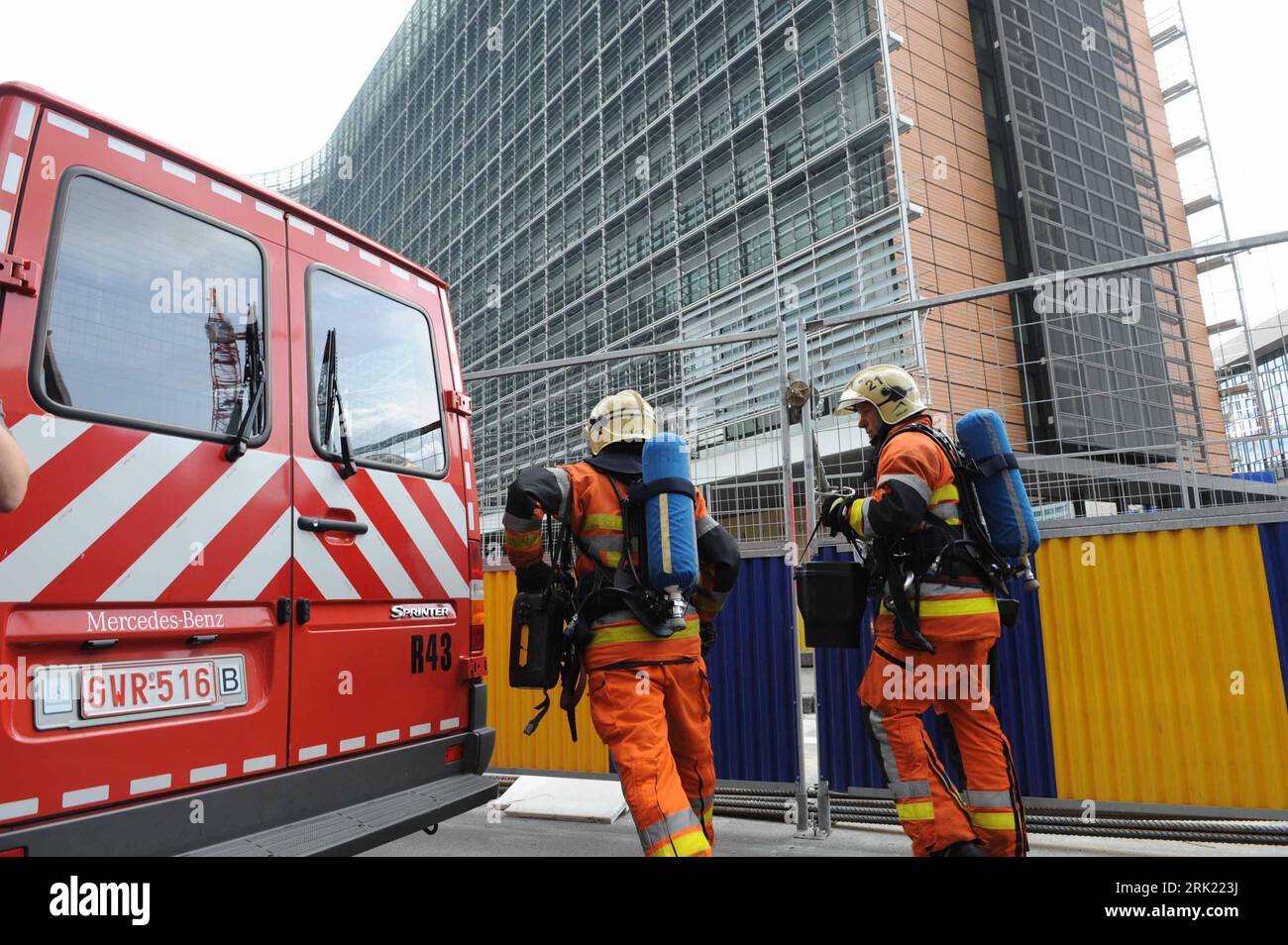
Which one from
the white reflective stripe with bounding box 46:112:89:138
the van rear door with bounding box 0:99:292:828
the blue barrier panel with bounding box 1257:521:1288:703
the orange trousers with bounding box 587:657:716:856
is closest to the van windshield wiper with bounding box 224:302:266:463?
the van rear door with bounding box 0:99:292:828

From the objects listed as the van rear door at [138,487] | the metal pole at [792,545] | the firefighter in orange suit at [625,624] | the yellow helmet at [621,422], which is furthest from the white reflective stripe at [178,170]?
the metal pole at [792,545]

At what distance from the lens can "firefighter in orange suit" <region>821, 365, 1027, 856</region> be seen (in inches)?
110

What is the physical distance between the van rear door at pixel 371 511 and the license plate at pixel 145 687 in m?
→ 0.28

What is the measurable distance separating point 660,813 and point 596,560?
0.90 meters

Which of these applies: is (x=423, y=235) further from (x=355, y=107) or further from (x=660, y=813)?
(x=660, y=813)

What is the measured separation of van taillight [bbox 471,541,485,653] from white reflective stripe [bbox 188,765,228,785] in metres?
1.04

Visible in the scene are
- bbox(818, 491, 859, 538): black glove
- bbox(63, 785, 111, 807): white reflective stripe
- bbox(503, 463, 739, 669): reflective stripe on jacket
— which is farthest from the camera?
bbox(818, 491, 859, 538): black glove

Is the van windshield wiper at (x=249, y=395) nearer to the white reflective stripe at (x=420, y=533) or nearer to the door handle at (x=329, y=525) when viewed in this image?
the door handle at (x=329, y=525)

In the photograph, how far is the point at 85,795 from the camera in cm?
183

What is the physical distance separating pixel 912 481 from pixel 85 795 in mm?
2703

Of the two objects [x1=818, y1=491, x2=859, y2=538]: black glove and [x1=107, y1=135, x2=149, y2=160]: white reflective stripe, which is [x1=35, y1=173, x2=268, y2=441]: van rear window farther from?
[x1=818, y1=491, x2=859, y2=538]: black glove

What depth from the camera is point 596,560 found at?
2.88 m

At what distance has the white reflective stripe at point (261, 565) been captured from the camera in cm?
219
